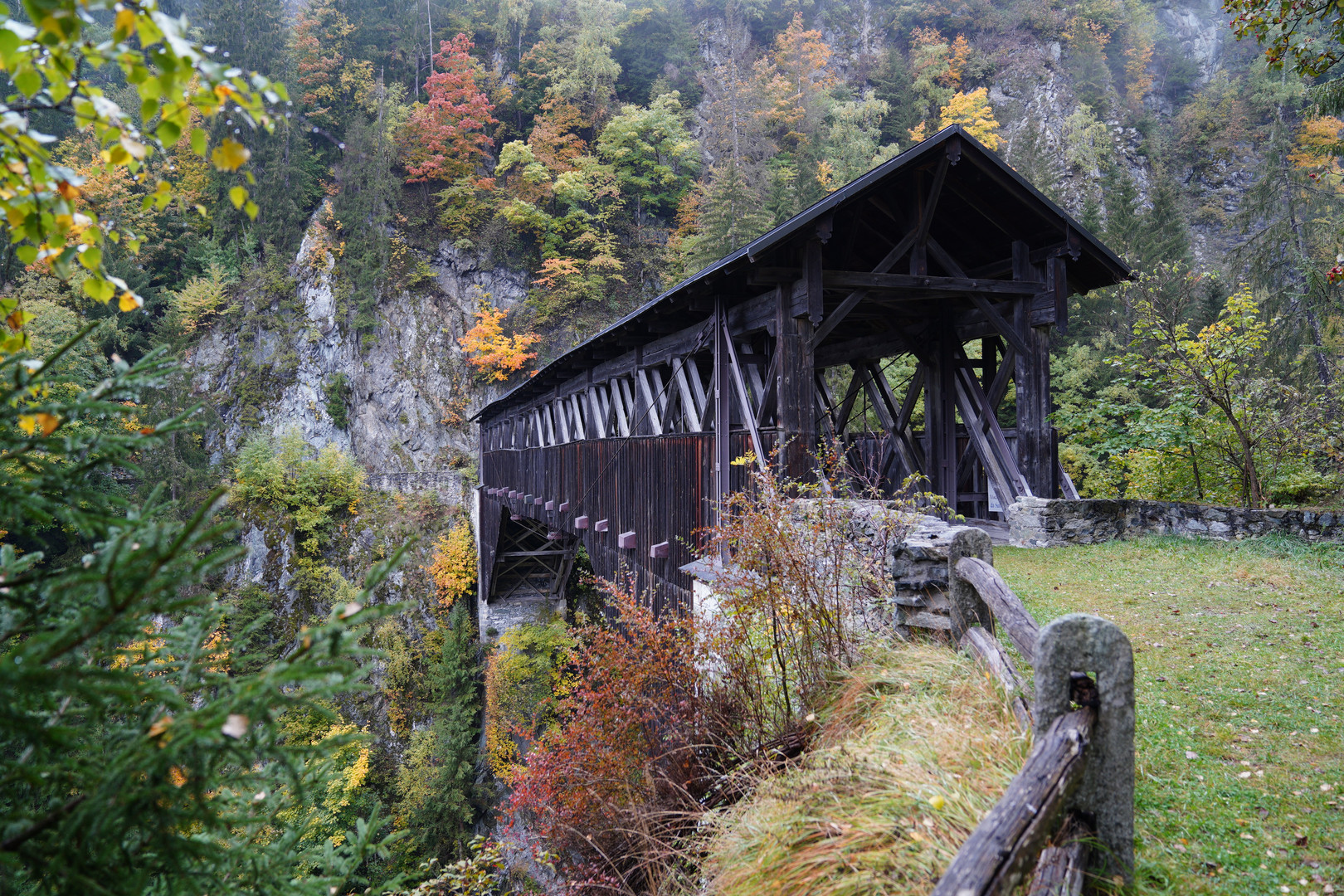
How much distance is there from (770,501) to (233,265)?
3825cm

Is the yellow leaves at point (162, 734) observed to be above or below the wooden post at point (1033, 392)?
below

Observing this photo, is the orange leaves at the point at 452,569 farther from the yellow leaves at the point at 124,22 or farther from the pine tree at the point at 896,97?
the pine tree at the point at 896,97

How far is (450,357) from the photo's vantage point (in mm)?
32031

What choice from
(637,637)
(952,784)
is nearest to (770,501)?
(637,637)

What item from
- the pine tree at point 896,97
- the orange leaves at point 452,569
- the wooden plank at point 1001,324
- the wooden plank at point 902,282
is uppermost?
the pine tree at point 896,97

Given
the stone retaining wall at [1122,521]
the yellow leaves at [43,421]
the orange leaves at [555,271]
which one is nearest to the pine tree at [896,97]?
the orange leaves at [555,271]

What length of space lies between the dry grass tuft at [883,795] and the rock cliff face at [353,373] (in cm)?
2934

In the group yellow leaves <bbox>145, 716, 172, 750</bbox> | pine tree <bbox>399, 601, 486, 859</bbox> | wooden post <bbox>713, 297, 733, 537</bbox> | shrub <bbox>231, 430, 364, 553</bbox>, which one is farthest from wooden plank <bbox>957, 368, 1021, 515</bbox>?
shrub <bbox>231, 430, 364, 553</bbox>

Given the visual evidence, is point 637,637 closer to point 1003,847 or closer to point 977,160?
point 1003,847

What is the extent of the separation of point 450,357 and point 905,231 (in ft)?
87.5

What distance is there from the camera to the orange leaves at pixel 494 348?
30.8 metres

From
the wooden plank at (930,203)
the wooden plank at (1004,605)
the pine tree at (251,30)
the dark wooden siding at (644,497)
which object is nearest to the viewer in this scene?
the wooden plank at (1004,605)

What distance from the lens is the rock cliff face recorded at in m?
30.9

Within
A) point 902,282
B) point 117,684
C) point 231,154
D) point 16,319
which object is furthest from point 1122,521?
point 16,319
